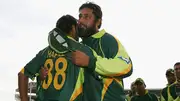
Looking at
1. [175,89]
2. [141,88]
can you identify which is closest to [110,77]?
[175,89]

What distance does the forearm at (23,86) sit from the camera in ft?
13.4

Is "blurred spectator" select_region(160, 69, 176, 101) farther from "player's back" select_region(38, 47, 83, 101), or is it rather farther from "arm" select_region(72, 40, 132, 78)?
"arm" select_region(72, 40, 132, 78)

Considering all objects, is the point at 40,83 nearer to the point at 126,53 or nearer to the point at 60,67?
the point at 60,67

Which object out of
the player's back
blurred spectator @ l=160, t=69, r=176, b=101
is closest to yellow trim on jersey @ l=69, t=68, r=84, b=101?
the player's back

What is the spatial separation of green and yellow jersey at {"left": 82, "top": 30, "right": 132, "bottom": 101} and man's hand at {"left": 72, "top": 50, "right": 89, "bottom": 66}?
16 centimetres

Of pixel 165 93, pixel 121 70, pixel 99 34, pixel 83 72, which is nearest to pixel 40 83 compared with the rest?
pixel 83 72

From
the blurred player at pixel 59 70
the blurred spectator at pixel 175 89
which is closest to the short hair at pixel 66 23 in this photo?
the blurred player at pixel 59 70

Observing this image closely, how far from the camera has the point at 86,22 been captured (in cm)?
399

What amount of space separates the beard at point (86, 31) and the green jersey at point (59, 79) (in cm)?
29

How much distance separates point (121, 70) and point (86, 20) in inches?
31.8

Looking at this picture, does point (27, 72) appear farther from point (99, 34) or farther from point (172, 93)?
point (172, 93)

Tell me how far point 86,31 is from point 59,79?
0.52 m

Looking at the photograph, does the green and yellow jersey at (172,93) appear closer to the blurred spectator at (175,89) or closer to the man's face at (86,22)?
the blurred spectator at (175,89)

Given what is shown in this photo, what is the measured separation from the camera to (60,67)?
395cm
